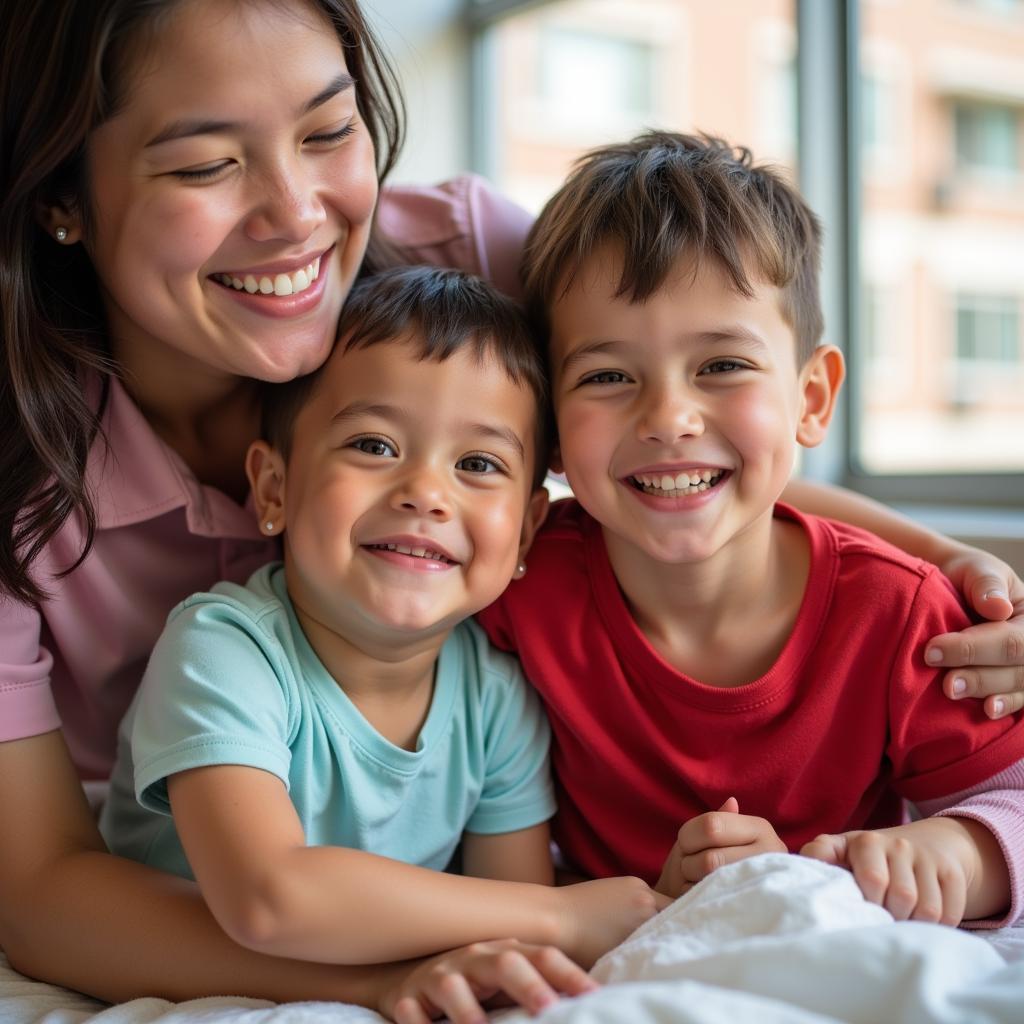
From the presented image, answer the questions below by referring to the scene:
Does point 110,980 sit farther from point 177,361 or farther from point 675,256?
point 675,256

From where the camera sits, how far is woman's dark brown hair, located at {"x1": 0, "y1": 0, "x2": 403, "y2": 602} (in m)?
1.11

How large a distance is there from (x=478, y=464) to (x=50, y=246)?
1.78 feet

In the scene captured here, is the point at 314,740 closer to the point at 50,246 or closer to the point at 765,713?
the point at 765,713

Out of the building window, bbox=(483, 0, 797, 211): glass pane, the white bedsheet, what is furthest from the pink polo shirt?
the building window

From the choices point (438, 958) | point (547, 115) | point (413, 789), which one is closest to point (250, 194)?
point (413, 789)

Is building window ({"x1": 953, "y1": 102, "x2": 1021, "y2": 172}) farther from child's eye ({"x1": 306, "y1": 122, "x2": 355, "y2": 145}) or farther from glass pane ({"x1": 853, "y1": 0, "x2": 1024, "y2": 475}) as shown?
child's eye ({"x1": 306, "y1": 122, "x2": 355, "y2": 145})

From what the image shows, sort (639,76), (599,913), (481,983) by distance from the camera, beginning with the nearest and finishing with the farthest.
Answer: (481,983)
(599,913)
(639,76)

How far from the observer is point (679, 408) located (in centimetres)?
111

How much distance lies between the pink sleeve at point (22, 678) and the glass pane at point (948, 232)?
37.5 ft

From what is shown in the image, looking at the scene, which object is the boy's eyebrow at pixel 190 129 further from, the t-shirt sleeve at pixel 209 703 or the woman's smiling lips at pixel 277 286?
the t-shirt sleeve at pixel 209 703

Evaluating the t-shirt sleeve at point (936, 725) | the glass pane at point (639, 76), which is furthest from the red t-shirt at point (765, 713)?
the glass pane at point (639, 76)

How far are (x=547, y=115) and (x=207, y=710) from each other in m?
8.57

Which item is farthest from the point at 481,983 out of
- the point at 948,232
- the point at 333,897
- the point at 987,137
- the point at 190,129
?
the point at 987,137

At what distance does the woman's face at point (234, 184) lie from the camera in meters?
1.11
